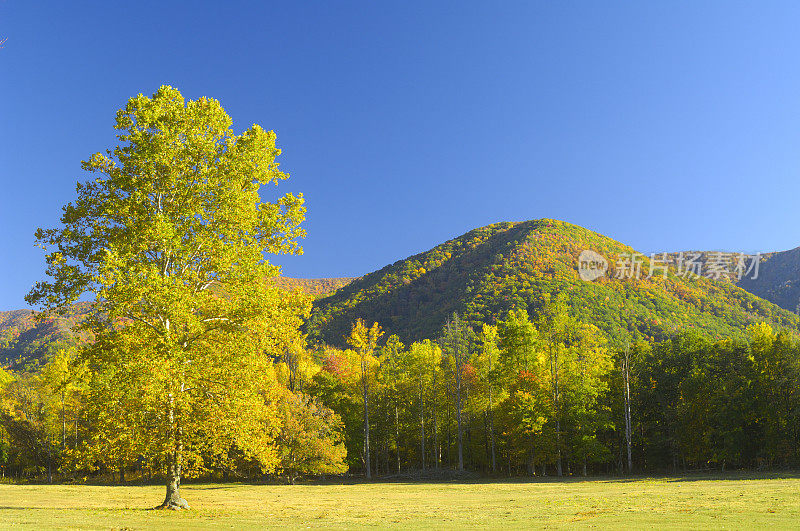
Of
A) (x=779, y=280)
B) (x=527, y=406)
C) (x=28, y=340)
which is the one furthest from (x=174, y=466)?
(x=779, y=280)

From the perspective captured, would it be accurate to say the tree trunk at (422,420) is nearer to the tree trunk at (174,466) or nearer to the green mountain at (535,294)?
the green mountain at (535,294)

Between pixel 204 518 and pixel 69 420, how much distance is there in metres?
51.5

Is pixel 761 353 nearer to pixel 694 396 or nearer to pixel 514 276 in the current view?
pixel 694 396

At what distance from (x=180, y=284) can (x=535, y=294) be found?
8140 centimetres

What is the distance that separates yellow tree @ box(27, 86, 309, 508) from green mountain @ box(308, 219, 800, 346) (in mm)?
58521

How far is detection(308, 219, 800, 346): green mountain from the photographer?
86.4 metres

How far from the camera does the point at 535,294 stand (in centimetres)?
9256

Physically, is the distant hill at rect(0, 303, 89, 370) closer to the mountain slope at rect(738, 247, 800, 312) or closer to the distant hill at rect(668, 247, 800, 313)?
the distant hill at rect(668, 247, 800, 313)

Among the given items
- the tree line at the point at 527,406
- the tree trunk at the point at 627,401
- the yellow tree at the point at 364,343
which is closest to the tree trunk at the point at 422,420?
the tree line at the point at 527,406

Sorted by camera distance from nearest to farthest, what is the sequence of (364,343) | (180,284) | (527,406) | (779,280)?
(180,284) → (527,406) → (364,343) → (779,280)

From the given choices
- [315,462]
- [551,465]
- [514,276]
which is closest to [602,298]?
[514,276]

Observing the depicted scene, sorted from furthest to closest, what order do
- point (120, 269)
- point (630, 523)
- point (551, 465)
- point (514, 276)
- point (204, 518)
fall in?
1. point (514, 276)
2. point (551, 465)
3. point (120, 269)
4. point (204, 518)
5. point (630, 523)

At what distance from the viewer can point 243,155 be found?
19391 mm

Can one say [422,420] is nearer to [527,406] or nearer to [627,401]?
[527,406]
